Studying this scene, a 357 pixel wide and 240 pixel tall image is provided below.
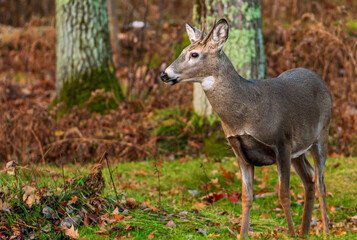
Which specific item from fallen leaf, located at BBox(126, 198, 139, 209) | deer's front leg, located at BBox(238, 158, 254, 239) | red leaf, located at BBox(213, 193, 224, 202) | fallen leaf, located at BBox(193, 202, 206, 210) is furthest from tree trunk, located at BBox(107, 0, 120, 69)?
deer's front leg, located at BBox(238, 158, 254, 239)

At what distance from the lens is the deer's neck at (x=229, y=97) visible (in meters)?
4.82

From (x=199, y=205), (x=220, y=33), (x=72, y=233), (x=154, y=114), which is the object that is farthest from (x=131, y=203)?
(x=154, y=114)

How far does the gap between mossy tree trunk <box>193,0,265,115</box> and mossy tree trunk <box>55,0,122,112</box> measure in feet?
8.16

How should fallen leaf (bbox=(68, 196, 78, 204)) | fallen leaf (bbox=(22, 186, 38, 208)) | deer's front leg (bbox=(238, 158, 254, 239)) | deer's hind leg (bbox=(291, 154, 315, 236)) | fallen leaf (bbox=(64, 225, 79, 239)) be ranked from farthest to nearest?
Result: deer's hind leg (bbox=(291, 154, 315, 236))
fallen leaf (bbox=(68, 196, 78, 204))
deer's front leg (bbox=(238, 158, 254, 239))
fallen leaf (bbox=(22, 186, 38, 208))
fallen leaf (bbox=(64, 225, 79, 239))

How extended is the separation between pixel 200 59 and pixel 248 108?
652 millimetres

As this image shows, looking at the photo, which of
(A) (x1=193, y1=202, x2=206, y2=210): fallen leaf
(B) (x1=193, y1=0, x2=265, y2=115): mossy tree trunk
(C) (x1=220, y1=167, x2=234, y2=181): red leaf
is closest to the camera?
(A) (x1=193, y1=202, x2=206, y2=210): fallen leaf

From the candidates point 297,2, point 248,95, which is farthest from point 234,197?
point 297,2

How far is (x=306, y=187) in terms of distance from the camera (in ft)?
19.8

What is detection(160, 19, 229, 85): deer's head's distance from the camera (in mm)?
4715

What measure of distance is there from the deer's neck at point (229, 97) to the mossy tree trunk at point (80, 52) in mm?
5340

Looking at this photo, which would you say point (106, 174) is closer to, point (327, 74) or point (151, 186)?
point (151, 186)

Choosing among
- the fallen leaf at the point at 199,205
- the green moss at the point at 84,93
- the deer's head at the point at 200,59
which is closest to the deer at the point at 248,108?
the deer's head at the point at 200,59

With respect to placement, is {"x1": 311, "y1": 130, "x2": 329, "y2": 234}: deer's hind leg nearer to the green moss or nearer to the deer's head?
the deer's head

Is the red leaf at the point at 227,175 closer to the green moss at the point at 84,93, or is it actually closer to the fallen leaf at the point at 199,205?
the fallen leaf at the point at 199,205
